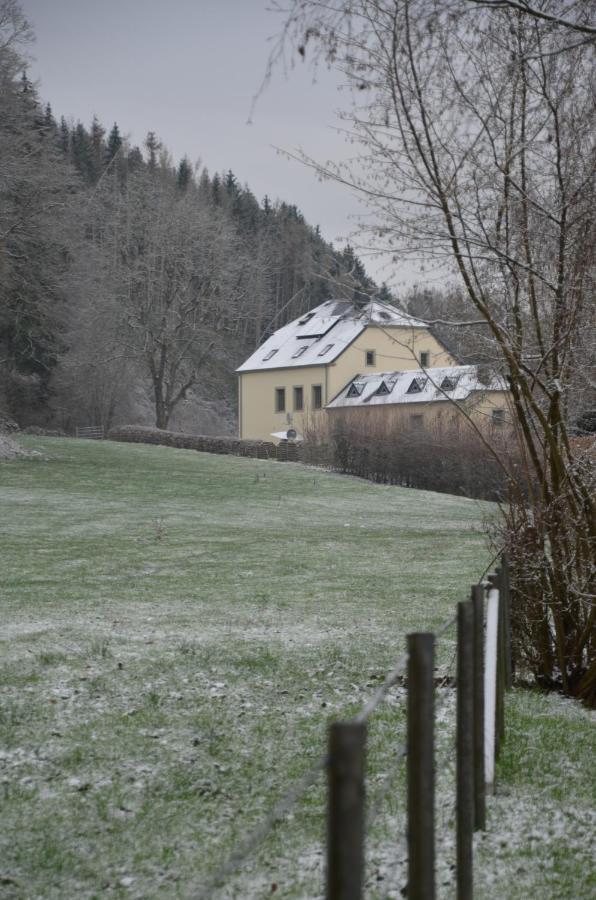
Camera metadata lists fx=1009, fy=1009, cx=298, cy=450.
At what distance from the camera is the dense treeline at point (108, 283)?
109 feet

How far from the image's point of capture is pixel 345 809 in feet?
5.91

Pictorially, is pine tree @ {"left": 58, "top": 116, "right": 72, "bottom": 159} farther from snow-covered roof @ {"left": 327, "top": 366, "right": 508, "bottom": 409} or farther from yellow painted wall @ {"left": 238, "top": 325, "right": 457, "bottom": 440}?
snow-covered roof @ {"left": 327, "top": 366, "right": 508, "bottom": 409}

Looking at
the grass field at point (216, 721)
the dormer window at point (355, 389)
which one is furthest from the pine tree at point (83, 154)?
the grass field at point (216, 721)

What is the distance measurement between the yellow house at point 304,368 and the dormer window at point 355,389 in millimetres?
1303

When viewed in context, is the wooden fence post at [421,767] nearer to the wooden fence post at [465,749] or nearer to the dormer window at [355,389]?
the wooden fence post at [465,749]

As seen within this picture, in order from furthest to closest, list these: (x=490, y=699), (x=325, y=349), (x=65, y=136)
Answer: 1. (x=65, y=136)
2. (x=325, y=349)
3. (x=490, y=699)

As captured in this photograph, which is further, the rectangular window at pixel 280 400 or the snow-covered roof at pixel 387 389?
the rectangular window at pixel 280 400

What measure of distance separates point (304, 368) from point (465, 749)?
53.5 meters

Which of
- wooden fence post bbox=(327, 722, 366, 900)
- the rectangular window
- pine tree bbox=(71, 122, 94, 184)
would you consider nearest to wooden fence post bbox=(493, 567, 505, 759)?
wooden fence post bbox=(327, 722, 366, 900)

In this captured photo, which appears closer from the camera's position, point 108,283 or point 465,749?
point 465,749

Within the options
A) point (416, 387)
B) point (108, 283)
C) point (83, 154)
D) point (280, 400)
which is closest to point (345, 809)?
point (416, 387)

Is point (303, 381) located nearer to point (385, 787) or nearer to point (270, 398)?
point (270, 398)

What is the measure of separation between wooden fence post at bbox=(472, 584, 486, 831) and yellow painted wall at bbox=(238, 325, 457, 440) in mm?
44650

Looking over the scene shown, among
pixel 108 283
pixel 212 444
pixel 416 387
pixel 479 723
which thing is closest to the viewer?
pixel 479 723
